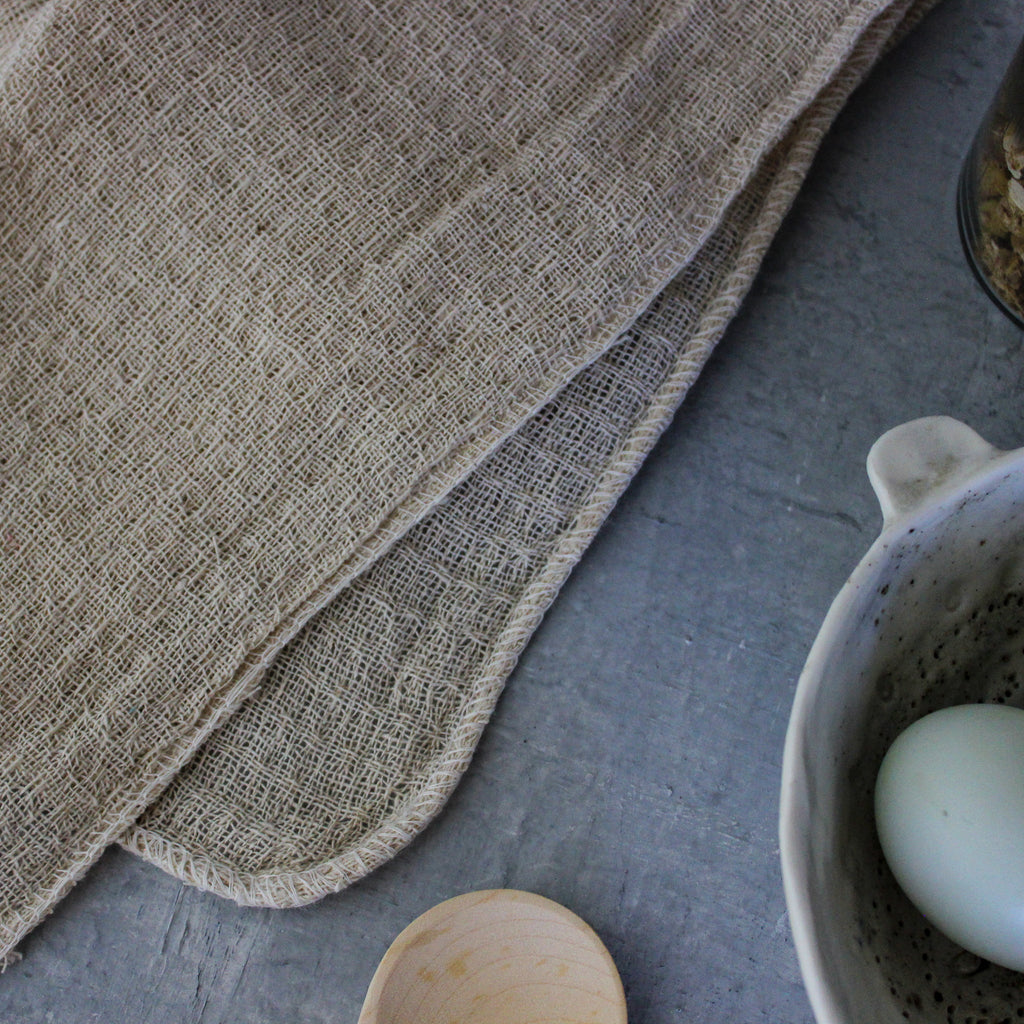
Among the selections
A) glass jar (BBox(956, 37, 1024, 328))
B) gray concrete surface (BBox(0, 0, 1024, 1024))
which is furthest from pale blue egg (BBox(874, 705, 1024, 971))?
glass jar (BBox(956, 37, 1024, 328))

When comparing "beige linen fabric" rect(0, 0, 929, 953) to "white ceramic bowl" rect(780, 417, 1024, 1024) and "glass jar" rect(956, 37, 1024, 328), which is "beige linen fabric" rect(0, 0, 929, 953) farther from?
"white ceramic bowl" rect(780, 417, 1024, 1024)

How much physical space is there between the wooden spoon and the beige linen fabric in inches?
4.0

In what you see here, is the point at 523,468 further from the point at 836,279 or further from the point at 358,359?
the point at 836,279

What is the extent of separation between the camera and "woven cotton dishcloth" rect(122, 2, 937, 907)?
516 millimetres

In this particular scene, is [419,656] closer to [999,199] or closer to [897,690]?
[897,690]

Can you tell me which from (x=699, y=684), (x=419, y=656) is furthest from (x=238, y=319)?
(x=699, y=684)

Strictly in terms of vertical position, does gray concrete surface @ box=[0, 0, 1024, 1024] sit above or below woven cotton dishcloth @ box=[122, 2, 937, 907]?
below

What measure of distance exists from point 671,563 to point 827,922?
0.88 feet

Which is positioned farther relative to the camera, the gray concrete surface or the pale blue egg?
the gray concrete surface

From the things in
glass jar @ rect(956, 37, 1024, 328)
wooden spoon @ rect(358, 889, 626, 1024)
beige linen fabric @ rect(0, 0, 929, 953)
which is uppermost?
beige linen fabric @ rect(0, 0, 929, 953)

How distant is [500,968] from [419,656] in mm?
173

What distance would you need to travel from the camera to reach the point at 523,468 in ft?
1.83

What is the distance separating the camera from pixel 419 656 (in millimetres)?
541

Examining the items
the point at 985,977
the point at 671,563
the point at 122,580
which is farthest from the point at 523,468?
the point at 985,977
